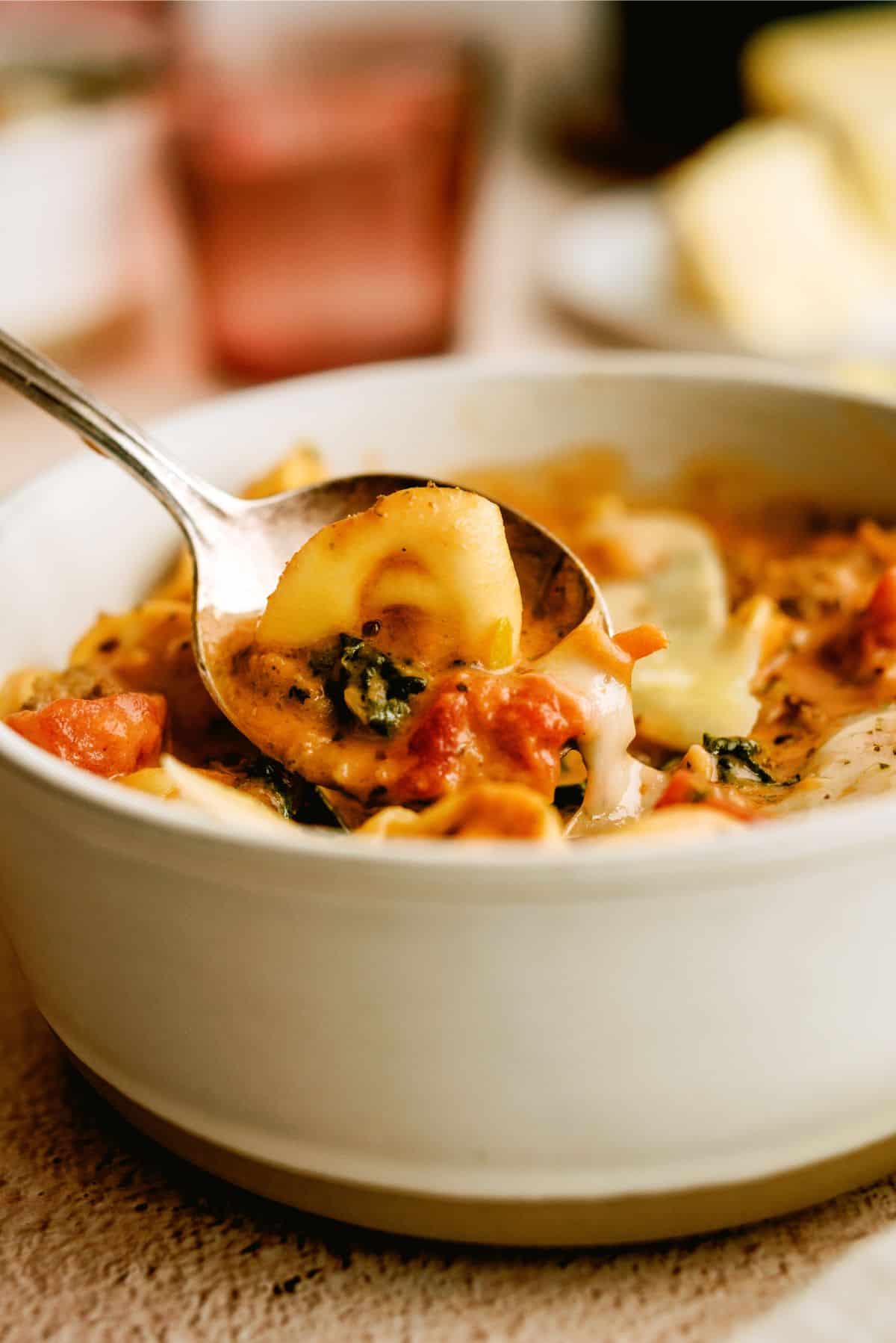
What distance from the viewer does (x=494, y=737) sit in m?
1.29

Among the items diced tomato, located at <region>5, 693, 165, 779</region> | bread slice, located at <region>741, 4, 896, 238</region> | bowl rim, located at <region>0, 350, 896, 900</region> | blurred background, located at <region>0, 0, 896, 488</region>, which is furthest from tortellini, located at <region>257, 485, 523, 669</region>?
bread slice, located at <region>741, 4, 896, 238</region>

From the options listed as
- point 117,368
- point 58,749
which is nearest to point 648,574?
point 58,749

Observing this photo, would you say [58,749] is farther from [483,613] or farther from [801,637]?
[801,637]

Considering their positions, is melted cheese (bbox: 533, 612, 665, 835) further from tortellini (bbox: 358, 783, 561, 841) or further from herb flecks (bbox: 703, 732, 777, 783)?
tortellini (bbox: 358, 783, 561, 841)

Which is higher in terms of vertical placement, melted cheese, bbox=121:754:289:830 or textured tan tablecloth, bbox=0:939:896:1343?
melted cheese, bbox=121:754:289:830

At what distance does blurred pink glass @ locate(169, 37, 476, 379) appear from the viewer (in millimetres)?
2824

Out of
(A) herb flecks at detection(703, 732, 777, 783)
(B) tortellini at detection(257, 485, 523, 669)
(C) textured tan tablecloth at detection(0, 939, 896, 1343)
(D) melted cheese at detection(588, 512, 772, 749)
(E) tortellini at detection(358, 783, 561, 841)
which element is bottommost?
(C) textured tan tablecloth at detection(0, 939, 896, 1343)

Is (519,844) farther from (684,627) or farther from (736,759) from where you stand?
(684,627)

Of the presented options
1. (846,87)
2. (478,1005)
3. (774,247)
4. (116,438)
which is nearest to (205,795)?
(478,1005)

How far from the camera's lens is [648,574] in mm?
1840

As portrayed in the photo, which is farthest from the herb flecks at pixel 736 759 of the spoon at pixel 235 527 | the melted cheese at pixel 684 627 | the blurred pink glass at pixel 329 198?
the blurred pink glass at pixel 329 198

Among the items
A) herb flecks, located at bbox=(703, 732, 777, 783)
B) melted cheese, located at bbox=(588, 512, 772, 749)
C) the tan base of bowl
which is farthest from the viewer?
melted cheese, located at bbox=(588, 512, 772, 749)

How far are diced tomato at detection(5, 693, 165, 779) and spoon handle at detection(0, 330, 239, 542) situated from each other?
0.22 metres

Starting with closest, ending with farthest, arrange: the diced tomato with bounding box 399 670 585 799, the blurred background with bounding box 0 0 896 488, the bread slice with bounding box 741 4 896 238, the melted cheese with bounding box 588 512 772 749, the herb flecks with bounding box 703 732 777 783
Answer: the diced tomato with bounding box 399 670 585 799 < the herb flecks with bounding box 703 732 777 783 < the melted cheese with bounding box 588 512 772 749 < the blurred background with bounding box 0 0 896 488 < the bread slice with bounding box 741 4 896 238
